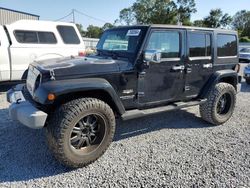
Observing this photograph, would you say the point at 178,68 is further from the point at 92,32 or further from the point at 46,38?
the point at 92,32

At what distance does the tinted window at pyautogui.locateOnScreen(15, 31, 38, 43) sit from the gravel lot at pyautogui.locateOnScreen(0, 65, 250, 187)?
3.07 m

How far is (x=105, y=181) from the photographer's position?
299 centimetres

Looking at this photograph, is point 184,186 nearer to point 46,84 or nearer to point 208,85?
point 46,84

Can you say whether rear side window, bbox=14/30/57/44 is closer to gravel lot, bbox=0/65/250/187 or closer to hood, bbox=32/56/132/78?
gravel lot, bbox=0/65/250/187

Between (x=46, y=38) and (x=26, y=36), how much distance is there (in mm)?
601

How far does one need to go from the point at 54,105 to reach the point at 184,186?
1.91m

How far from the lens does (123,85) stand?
144 inches

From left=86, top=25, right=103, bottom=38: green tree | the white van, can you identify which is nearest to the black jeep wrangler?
the white van

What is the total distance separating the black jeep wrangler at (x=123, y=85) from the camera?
10.2 ft

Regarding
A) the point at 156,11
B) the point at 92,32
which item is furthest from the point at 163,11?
the point at 92,32

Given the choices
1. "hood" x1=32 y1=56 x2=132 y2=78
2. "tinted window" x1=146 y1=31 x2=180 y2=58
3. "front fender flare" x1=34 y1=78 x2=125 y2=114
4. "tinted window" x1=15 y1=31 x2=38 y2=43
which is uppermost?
"tinted window" x1=15 y1=31 x2=38 y2=43

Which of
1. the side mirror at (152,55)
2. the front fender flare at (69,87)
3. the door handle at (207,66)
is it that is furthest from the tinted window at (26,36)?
the door handle at (207,66)

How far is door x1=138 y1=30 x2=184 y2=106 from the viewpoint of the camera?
3895mm

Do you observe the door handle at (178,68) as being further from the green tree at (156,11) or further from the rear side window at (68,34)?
the green tree at (156,11)
